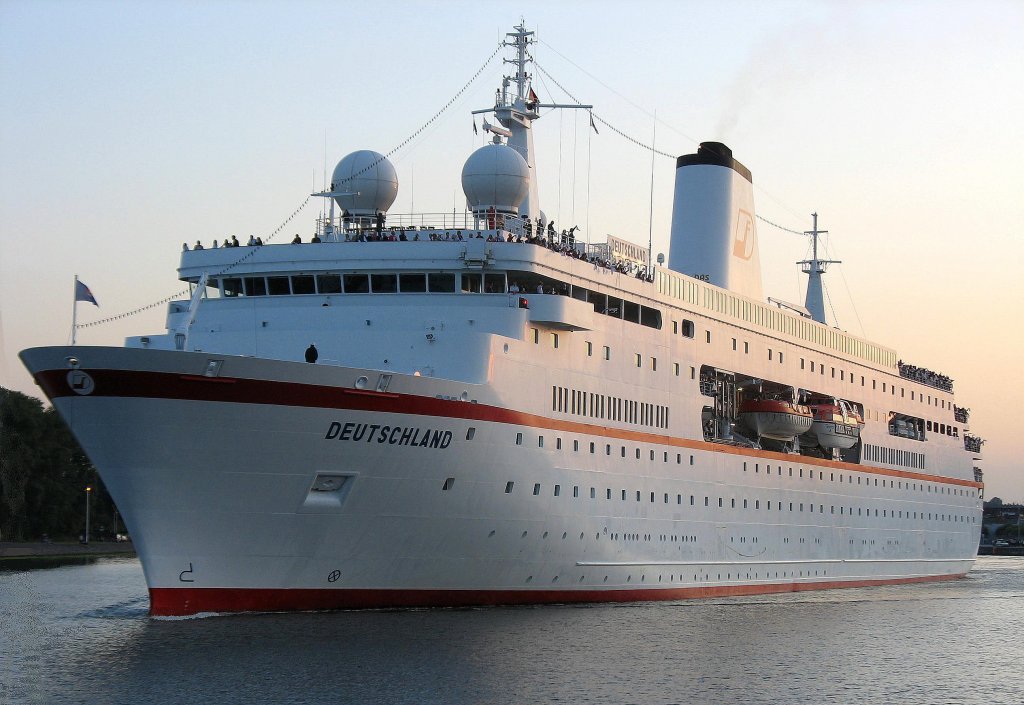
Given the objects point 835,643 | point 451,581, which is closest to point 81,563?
point 451,581

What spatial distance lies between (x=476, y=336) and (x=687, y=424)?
11245 mm

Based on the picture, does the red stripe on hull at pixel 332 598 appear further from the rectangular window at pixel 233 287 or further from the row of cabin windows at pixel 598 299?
the rectangular window at pixel 233 287

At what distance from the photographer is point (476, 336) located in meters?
32.2

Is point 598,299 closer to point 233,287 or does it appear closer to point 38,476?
point 233,287

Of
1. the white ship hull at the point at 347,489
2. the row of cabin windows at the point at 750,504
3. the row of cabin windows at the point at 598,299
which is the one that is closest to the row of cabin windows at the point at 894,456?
the row of cabin windows at the point at 750,504

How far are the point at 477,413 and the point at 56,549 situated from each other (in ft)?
173

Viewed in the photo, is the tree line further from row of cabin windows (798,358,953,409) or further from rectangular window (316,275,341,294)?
row of cabin windows (798,358,953,409)

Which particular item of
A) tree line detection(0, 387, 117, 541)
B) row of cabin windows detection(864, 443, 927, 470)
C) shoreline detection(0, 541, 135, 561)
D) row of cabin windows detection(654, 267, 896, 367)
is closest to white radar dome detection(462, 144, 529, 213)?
row of cabin windows detection(654, 267, 896, 367)

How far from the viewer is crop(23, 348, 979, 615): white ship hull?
27109 mm

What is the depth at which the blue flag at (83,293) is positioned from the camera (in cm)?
2931

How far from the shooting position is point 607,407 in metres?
37.1

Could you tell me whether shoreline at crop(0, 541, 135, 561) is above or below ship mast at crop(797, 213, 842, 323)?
below

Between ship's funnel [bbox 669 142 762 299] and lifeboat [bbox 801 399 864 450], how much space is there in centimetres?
499

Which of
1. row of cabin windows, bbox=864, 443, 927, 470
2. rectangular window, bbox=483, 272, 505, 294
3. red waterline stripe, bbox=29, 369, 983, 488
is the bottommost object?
red waterline stripe, bbox=29, 369, 983, 488
